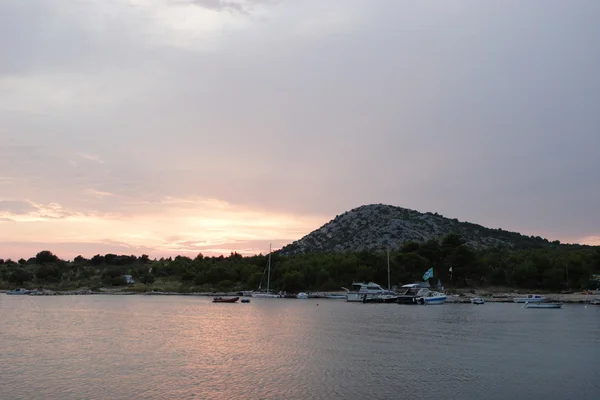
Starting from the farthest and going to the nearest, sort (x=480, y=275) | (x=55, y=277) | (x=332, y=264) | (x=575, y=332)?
(x=55, y=277) → (x=332, y=264) → (x=480, y=275) → (x=575, y=332)

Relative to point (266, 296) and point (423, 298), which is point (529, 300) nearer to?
point (423, 298)

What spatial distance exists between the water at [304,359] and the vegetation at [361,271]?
176 feet

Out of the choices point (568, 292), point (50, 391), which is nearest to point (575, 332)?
point (50, 391)

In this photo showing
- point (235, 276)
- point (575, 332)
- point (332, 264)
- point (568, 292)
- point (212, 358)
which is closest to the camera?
point (212, 358)

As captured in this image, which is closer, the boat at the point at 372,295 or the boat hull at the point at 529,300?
the boat hull at the point at 529,300

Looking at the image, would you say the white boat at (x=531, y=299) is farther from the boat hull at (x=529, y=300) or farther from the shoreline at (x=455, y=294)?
the shoreline at (x=455, y=294)

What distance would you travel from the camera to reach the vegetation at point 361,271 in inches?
4833

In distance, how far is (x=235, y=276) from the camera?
16038cm

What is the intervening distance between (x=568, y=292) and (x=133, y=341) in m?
102

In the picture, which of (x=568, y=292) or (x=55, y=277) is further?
(x=55, y=277)

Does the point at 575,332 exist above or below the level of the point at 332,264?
below

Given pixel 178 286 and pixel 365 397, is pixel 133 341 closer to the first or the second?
pixel 365 397

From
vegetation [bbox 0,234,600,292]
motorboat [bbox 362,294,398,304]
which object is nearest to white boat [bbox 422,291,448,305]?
motorboat [bbox 362,294,398,304]

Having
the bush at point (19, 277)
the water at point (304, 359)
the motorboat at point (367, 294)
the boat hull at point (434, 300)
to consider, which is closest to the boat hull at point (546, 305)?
the boat hull at point (434, 300)
